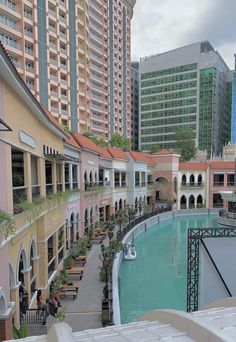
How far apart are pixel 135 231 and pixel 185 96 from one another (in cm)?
6583

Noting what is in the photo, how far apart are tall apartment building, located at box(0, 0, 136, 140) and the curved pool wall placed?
2013cm

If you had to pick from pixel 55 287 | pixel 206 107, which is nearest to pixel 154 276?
pixel 55 287

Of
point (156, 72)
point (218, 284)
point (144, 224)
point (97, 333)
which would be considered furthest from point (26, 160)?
point (156, 72)

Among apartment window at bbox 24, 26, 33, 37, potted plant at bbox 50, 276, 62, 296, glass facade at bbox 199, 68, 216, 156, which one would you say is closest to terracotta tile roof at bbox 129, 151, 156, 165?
apartment window at bbox 24, 26, 33, 37

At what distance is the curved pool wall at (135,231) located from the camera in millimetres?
11875

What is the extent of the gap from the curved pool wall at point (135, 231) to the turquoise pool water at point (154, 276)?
2.44 feet

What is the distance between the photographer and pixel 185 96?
276 ft

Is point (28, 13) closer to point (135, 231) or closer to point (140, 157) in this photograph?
point (140, 157)

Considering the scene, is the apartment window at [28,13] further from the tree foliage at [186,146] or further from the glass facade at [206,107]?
the glass facade at [206,107]

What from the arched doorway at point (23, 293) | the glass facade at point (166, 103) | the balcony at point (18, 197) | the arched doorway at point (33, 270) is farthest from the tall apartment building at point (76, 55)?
the arched doorway at point (23, 293)

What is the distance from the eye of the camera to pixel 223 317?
378 cm

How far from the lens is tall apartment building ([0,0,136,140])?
3512 centimetres

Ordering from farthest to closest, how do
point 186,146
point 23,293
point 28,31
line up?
point 186,146 → point 28,31 → point 23,293

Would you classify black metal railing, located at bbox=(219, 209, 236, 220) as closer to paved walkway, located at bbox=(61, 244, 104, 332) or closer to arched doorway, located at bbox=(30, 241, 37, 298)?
paved walkway, located at bbox=(61, 244, 104, 332)
